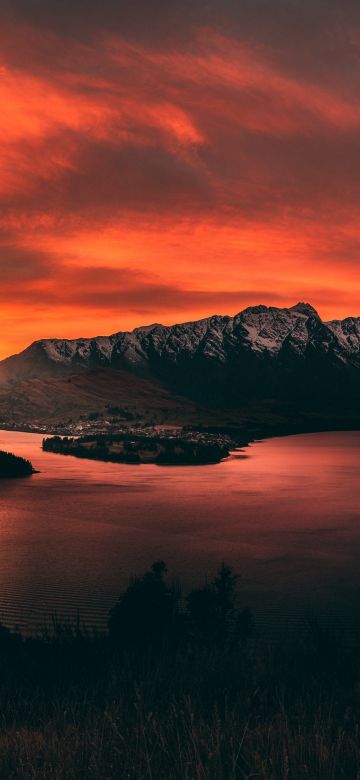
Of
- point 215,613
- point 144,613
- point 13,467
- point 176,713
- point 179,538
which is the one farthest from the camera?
point 13,467

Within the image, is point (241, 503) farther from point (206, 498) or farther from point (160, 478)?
point (160, 478)

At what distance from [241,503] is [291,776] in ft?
333

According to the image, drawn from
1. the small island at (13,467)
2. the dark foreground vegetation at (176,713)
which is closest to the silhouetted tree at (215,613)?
the dark foreground vegetation at (176,713)

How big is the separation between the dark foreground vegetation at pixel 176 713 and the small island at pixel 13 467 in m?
122

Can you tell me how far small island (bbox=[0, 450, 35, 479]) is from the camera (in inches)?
5600

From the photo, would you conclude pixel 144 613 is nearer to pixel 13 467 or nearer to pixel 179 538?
pixel 179 538

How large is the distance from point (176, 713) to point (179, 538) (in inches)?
2757

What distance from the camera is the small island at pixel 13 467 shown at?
14225 cm

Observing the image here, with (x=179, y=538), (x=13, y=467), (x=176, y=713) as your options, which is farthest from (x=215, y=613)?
(x=13, y=467)

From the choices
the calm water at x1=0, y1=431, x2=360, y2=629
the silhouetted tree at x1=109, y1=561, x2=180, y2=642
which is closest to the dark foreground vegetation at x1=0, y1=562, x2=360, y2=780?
the silhouetted tree at x1=109, y1=561, x2=180, y2=642

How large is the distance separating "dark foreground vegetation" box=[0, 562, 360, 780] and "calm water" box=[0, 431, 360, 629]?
27.1 metres

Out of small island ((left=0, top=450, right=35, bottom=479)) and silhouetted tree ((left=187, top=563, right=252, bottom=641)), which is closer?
silhouetted tree ((left=187, top=563, right=252, bottom=641))

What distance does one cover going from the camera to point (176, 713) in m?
9.58

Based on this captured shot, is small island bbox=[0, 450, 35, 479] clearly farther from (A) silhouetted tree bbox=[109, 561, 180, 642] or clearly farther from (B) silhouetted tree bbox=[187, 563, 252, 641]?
(A) silhouetted tree bbox=[109, 561, 180, 642]
